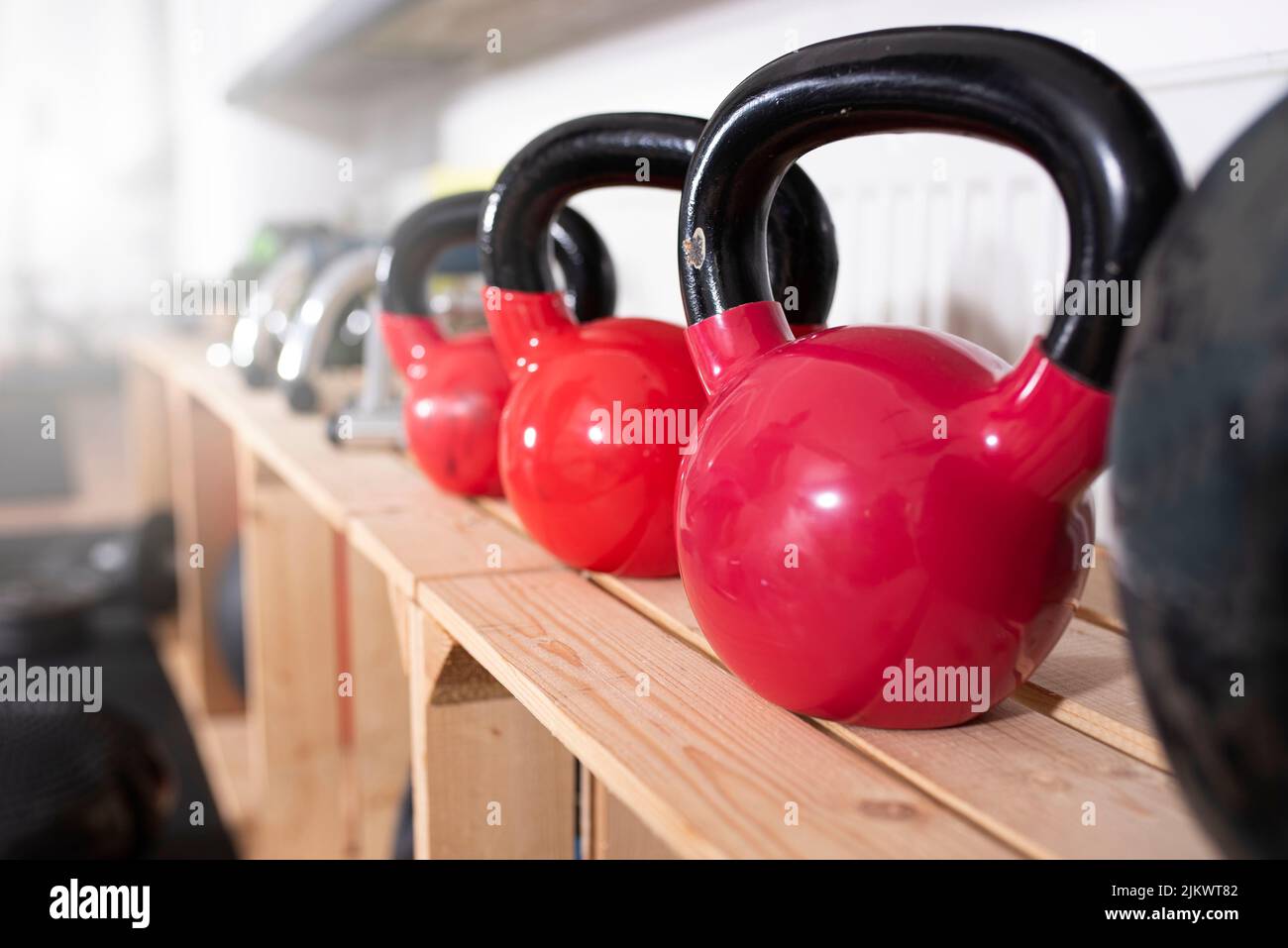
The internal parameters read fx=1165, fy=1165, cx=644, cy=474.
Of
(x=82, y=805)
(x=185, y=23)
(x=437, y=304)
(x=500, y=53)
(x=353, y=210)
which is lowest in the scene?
(x=82, y=805)

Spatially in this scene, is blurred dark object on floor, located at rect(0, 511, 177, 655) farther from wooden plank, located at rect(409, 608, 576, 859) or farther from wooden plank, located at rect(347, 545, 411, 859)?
wooden plank, located at rect(409, 608, 576, 859)

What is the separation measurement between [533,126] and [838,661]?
4.70ft

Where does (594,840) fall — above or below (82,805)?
above

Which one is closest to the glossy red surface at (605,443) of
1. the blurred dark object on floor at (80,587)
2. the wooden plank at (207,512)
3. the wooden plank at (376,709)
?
the wooden plank at (376,709)

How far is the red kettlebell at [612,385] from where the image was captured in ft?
1.88

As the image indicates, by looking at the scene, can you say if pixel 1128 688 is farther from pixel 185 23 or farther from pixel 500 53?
pixel 185 23

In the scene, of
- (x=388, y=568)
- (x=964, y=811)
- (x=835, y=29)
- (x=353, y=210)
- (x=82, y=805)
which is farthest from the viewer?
(x=353, y=210)

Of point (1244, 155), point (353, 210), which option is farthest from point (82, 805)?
point (353, 210)

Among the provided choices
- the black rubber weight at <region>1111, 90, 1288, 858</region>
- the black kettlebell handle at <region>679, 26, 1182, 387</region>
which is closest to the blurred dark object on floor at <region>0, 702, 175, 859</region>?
the black kettlebell handle at <region>679, 26, 1182, 387</region>

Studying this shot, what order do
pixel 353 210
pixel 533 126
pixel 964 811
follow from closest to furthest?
1. pixel 964 811
2. pixel 533 126
3. pixel 353 210

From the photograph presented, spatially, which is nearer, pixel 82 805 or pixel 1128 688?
pixel 1128 688

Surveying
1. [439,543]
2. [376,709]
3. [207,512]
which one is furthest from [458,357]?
[207,512]

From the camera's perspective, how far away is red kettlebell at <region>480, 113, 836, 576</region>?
1.88ft

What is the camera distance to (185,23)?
3.12m
